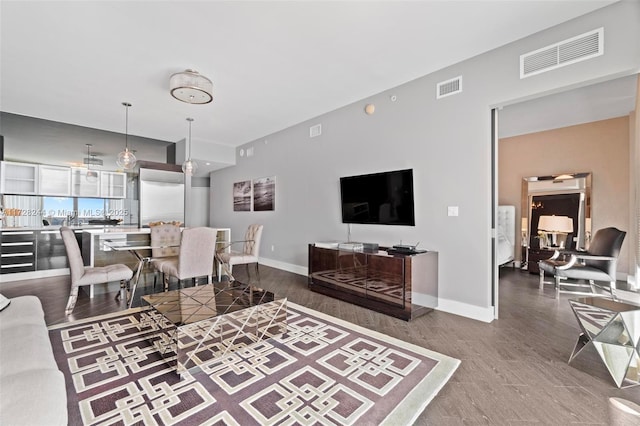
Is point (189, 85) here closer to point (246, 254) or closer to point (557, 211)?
point (246, 254)

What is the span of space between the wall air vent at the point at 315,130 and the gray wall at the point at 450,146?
0.27ft

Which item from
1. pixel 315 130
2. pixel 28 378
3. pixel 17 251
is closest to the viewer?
pixel 28 378

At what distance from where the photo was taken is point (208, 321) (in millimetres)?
2201

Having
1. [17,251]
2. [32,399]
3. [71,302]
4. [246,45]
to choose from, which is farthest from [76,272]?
[246,45]

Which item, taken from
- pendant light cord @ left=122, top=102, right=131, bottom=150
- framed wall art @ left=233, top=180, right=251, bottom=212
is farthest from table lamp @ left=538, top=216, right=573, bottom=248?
pendant light cord @ left=122, top=102, right=131, bottom=150

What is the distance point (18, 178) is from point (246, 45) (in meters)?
5.35

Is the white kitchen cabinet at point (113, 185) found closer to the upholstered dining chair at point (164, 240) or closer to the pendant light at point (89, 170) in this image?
the pendant light at point (89, 170)

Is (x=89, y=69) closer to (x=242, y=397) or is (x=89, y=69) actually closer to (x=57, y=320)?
(x=57, y=320)

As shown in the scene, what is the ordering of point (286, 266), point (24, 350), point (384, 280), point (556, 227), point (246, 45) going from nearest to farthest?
point (24, 350)
point (246, 45)
point (384, 280)
point (556, 227)
point (286, 266)

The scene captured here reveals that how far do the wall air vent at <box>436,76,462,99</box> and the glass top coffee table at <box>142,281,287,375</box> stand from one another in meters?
3.02

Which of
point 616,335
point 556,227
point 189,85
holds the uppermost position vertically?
point 189,85

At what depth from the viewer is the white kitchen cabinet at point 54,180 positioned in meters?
5.39

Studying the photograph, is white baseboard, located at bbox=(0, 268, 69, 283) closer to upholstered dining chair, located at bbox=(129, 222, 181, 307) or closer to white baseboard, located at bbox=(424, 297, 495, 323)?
upholstered dining chair, located at bbox=(129, 222, 181, 307)

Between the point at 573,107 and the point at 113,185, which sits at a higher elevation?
the point at 573,107
